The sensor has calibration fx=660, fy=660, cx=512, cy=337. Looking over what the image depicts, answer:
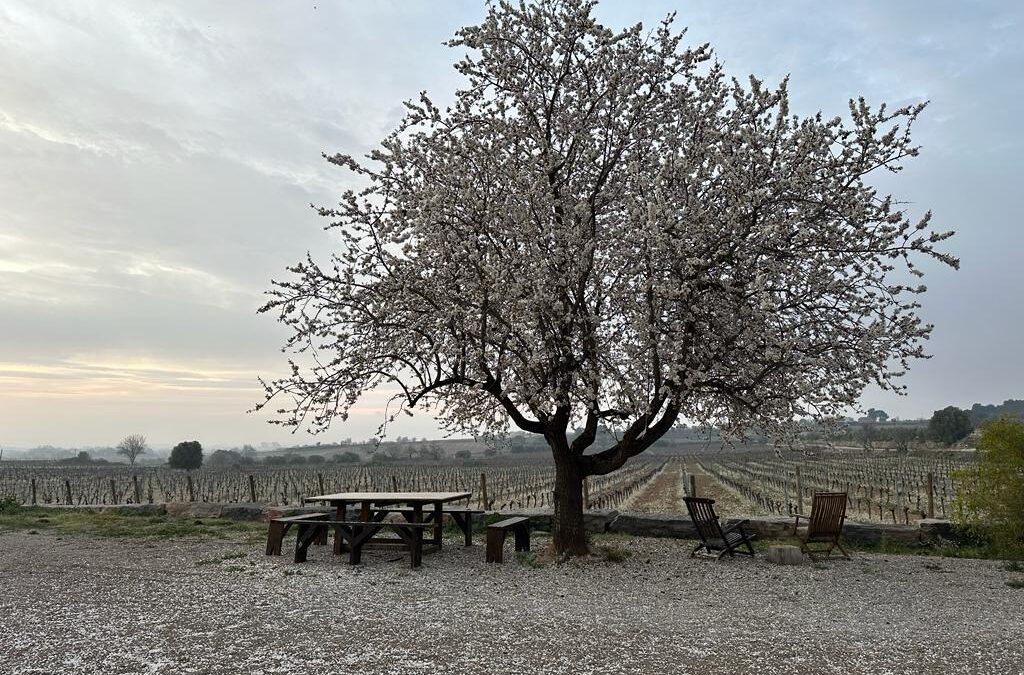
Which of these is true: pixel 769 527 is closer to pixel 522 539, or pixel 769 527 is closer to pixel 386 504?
pixel 522 539

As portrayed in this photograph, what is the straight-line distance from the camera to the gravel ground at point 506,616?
5094 millimetres

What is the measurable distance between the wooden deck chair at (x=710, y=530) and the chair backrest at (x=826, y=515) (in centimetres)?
95

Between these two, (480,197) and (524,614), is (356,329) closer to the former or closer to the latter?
(480,197)

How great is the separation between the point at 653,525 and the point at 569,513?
9.21ft

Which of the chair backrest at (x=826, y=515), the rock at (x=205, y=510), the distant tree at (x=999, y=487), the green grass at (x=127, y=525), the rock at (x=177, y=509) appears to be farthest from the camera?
the rock at (x=177, y=509)

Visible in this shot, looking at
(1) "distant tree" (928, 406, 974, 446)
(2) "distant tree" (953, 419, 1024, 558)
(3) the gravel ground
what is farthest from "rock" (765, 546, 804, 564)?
(1) "distant tree" (928, 406, 974, 446)

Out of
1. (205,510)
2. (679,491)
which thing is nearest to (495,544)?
(205,510)

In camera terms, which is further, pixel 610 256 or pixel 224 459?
pixel 224 459

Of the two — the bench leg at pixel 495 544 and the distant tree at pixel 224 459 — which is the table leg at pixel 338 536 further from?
the distant tree at pixel 224 459

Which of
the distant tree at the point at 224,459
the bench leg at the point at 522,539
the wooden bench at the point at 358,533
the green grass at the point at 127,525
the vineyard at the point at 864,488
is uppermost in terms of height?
the wooden bench at the point at 358,533

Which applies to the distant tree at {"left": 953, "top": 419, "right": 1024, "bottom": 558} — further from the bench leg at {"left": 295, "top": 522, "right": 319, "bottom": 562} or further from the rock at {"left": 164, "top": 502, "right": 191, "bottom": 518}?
the rock at {"left": 164, "top": 502, "right": 191, "bottom": 518}

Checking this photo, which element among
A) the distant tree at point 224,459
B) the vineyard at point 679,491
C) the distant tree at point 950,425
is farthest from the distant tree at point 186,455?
the distant tree at point 950,425

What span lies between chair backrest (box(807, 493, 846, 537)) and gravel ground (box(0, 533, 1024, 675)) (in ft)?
1.69

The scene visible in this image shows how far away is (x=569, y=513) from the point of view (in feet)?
32.0
